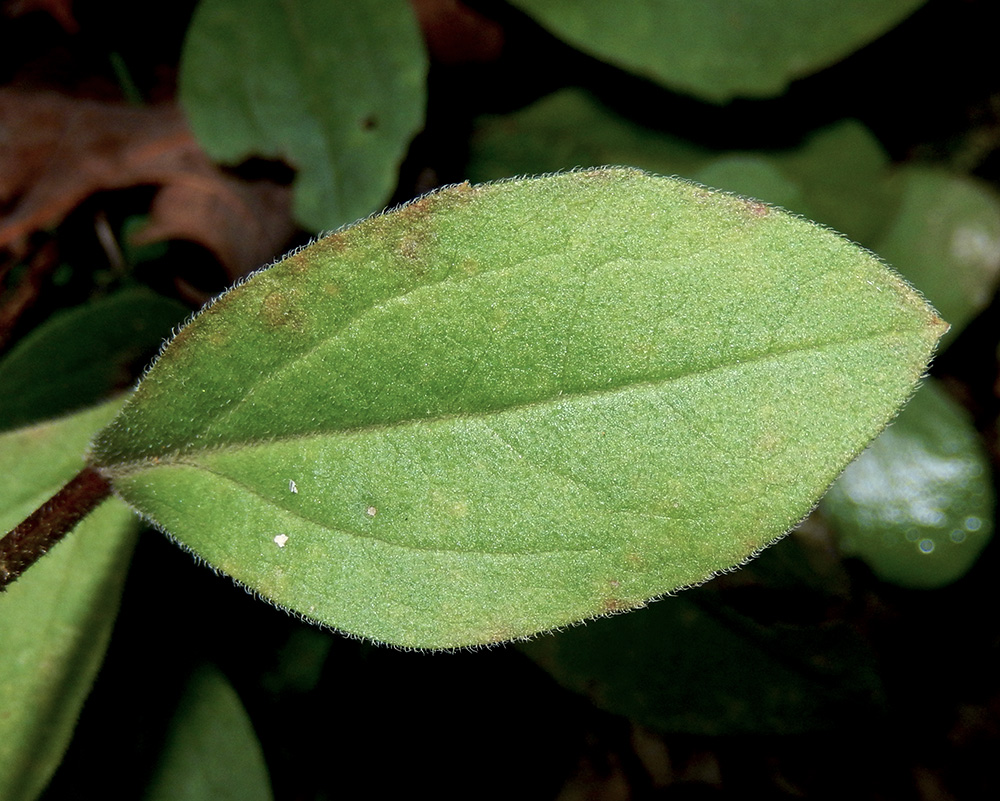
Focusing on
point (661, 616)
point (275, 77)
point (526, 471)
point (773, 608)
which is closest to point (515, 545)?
point (526, 471)

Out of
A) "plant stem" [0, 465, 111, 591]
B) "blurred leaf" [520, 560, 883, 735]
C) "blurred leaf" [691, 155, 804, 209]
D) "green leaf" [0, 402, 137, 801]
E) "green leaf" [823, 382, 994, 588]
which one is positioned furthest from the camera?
"green leaf" [823, 382, 994, 588]

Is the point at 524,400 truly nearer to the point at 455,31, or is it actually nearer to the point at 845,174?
the point at 455,31

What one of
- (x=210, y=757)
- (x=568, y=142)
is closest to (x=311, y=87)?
(x=568, y=142)

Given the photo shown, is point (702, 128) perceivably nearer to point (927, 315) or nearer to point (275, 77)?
point (275, 77)

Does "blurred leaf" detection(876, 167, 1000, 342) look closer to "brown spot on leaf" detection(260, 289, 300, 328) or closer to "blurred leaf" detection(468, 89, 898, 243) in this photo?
"blurred leaf" detection(468, 89, 898, 243)

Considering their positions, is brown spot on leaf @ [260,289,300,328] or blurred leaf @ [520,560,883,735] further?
blurred leaf @ [520,560,883,735]

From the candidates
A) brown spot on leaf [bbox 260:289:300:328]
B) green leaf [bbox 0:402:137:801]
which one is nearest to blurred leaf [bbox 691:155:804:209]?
brown spot on leaf [bbox 260:289:300:328]
